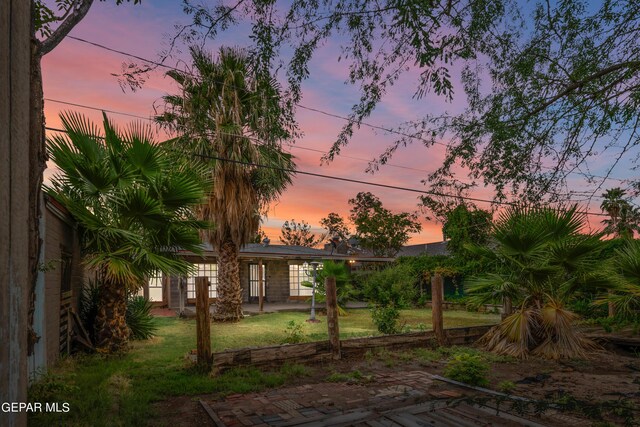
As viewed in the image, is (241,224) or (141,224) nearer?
(141,224)

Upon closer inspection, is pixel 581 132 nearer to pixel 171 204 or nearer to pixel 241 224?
pixel 171 204

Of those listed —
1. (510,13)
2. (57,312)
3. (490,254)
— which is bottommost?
(57,312)

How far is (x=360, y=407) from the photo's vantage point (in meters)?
5.10

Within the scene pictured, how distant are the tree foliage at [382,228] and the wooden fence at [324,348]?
72.6 feet

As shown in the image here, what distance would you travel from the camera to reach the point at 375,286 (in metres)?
18.1

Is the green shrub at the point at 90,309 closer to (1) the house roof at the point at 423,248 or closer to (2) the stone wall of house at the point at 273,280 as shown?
(2) the stone wall of house at the point at 273,280

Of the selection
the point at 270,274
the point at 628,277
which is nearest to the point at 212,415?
the point at 628,277

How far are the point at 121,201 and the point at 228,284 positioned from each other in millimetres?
6616

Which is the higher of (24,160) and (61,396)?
(24,160)

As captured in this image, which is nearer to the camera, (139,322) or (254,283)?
(139,322)

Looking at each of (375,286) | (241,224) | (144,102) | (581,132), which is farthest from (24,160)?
(375,286)

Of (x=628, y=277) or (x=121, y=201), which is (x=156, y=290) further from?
(x=628, y=277)

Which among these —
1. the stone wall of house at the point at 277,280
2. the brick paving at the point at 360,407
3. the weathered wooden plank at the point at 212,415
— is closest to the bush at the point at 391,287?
the stone wall of house at the point at 277,280

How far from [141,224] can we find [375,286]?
38.7ft
